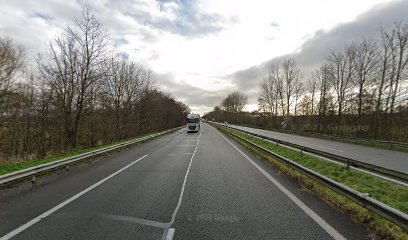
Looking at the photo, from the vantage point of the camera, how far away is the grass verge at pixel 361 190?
5.08 metres

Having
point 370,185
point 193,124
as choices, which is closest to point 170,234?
point 370,185

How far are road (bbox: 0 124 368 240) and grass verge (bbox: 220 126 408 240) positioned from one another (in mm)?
265

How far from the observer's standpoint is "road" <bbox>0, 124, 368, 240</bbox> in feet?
16.4

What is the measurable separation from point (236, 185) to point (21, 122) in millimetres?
31952

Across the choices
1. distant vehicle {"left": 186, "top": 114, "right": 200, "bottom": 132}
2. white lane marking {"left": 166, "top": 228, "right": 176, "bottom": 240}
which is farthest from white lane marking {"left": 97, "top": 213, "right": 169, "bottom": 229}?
distant vehicle {"left": 186, "top": 114, "right": 200, "bottom": 132}

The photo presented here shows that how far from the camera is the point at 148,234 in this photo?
4.87 meters

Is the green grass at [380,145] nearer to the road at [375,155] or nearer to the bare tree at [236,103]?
the road at [375,155]

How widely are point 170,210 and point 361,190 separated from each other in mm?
5454

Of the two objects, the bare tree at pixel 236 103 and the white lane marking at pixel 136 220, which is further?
the bare tree at pixel 236 103

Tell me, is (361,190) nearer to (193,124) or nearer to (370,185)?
(370,185)

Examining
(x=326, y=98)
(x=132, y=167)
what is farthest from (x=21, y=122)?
(x=326, y=98)

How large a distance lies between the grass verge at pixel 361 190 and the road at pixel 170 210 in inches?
10.4

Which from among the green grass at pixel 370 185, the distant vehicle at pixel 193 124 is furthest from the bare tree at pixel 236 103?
the green grass at pixel 370 185

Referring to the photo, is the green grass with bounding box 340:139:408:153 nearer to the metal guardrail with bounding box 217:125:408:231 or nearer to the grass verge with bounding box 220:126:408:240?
the grass verge with bounding box 220:126:408:240
